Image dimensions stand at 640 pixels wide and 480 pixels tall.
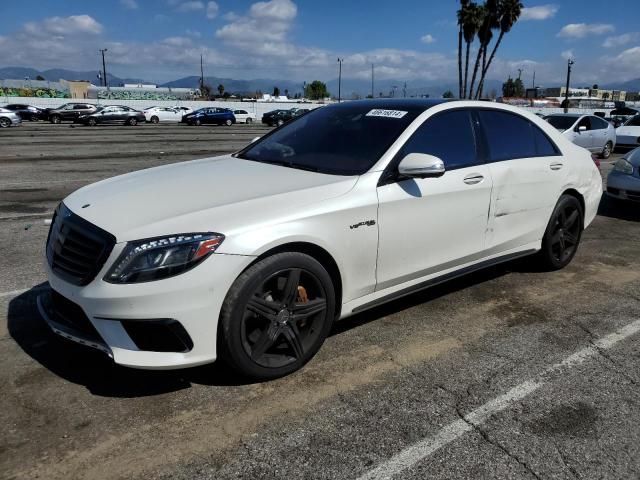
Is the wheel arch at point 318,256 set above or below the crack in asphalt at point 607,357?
above

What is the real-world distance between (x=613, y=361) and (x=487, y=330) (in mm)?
832

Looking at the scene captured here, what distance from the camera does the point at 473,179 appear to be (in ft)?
13.3

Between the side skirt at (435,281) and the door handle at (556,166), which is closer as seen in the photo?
the side skirt at (435,281)

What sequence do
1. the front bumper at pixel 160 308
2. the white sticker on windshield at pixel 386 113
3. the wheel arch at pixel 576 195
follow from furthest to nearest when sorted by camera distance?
the wheel arch at pixel 576 195 → the white sticker on windshield at pixel 386 113 → the front bumper at pixel 160 308

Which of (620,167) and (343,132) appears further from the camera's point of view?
(620,167)

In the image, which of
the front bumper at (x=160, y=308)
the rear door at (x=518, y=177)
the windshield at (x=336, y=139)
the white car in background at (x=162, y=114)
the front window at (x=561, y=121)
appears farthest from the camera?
the white car in background at (x=162, y=114)

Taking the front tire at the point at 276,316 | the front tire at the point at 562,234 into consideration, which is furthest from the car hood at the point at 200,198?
the front tire at the point at 562,234

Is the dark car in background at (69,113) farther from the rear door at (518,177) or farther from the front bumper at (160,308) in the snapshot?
the front bumper at (160,308)

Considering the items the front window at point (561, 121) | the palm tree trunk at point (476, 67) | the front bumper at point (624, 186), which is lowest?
the front bumper at point (624, 186)

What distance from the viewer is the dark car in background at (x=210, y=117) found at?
42250mm

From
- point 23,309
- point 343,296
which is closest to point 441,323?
point 343,296

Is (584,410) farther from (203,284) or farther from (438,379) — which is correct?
(203,284)

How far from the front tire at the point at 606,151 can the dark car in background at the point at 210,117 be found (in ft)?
106

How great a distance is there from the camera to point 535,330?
4012mm
